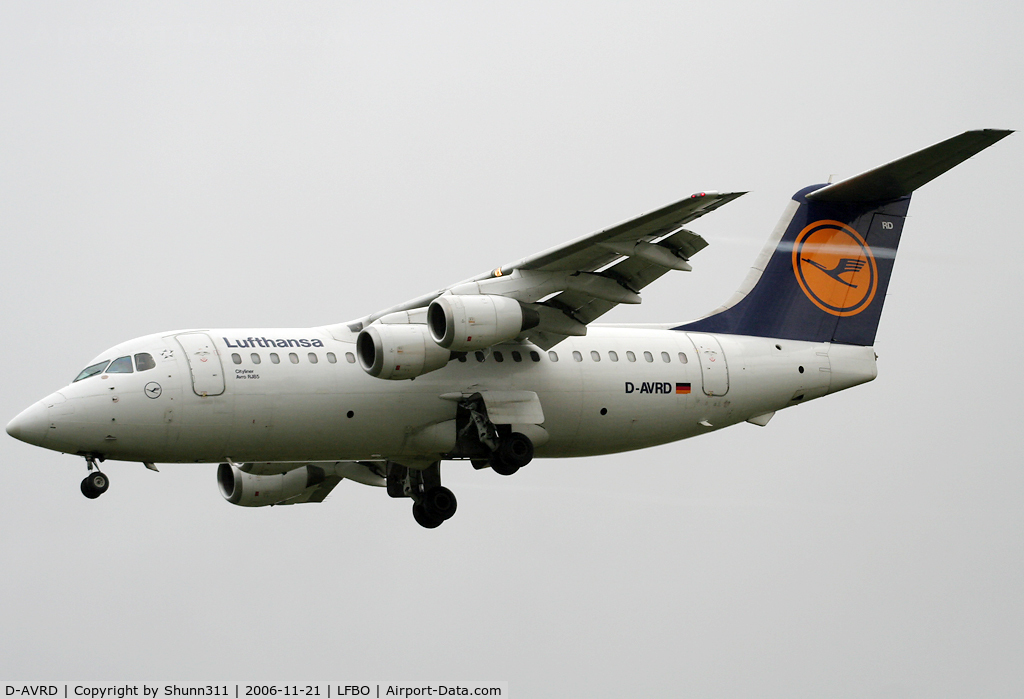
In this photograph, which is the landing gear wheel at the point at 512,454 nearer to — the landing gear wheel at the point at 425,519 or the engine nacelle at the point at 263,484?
the landing gear wheel at the point at 425,519

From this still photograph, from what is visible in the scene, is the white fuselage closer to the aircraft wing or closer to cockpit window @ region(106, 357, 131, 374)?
cockpit window @ region(106, 357, 131, 374)

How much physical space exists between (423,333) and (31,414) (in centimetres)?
454

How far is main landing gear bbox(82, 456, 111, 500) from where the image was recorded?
1655 cm

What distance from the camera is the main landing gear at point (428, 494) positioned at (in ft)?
63.5

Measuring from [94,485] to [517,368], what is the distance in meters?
5.25

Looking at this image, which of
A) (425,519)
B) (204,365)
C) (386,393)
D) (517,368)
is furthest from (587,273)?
(204,365)

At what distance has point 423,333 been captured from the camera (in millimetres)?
16812

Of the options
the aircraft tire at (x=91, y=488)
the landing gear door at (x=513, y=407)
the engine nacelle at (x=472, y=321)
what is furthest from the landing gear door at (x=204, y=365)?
the landing gear door at (x=513, y=407)

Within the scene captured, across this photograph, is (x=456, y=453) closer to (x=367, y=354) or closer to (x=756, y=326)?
(x=367, y=354)

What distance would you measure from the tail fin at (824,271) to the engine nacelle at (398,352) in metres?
4.53

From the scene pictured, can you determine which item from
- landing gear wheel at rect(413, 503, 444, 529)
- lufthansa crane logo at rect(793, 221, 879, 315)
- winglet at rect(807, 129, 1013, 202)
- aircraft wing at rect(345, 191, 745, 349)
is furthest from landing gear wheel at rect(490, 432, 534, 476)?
winglet at rect(807, 129, 1013, 202)

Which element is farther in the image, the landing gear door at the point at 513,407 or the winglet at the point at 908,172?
the landing gear door at the point at 513,407

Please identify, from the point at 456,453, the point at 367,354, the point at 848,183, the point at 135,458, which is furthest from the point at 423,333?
the point at 848,183

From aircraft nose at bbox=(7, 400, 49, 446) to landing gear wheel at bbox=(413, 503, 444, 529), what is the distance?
17.1 ft
